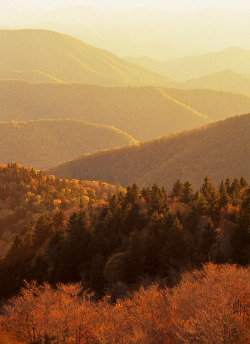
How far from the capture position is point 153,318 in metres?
45.0

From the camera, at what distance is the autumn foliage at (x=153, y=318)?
3834cm

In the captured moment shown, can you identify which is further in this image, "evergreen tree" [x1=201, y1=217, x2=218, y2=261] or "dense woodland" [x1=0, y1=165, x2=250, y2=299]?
"evergreen tree" [x1=201, y1=217, x2=218, y2=261]

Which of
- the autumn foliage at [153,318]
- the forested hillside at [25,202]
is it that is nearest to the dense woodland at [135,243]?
the autumn foliage at [153,318]

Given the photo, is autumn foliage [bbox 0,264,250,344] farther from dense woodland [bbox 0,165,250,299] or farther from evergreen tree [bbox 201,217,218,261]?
dense woodland [bbox 0,165,250,299]

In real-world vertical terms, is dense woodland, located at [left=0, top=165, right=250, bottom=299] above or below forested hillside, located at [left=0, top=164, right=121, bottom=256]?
above

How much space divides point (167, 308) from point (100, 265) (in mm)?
27111

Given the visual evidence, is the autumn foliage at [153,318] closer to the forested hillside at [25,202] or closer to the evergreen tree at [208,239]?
the evergreen tree at [208,239]

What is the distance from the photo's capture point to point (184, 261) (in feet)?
240

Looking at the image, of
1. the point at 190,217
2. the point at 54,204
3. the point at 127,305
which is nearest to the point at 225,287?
the point at 127,305

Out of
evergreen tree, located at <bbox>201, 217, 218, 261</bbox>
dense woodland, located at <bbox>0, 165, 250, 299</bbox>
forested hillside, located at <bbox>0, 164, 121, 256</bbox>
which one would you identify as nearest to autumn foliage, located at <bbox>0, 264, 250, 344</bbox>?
evergreen tree, located at <bbox>201, 217, 218, 261</bbox>

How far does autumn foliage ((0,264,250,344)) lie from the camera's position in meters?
38.3

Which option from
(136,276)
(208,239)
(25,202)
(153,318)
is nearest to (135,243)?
(136,276)

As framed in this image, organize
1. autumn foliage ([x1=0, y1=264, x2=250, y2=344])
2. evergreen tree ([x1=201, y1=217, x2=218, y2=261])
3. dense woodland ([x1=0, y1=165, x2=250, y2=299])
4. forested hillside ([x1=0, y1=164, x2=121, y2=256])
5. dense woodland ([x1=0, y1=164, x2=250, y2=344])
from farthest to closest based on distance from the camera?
forested hillside ([x1=0, y1=164, x2=121, y2=256]) < evergreen tree ([x1=201, y1=217, x2=218, y2=261]) < dense woodland ([x1=0, y1=165, x2=250, y2=299]) < dense woodland ([x1=0, y1=164, x2=250, y2=344]) < autumn foliage ([x1=0, y1=264, x2=250, y2=344])

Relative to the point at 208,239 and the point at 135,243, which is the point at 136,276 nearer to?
the point at 135,243
